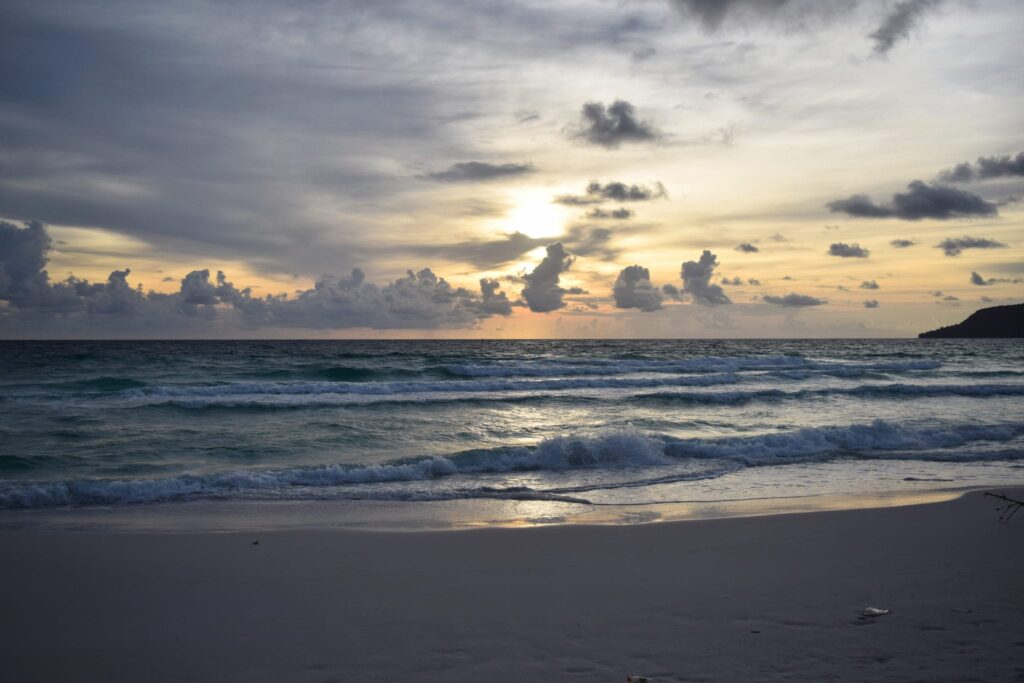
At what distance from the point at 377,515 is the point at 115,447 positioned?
8.88 m

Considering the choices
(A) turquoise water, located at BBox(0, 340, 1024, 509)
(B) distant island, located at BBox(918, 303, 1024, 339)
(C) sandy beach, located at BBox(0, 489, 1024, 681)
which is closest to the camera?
(C) sandy beach, located at BBox(0, 489, 1024, 681)

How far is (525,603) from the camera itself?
553 centimetres

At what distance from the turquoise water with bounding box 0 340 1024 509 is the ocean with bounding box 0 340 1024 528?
2.2 inches

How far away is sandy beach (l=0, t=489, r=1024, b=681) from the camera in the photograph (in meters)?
4.38

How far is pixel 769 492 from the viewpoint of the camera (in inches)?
414

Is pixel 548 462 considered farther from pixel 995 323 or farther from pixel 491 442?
pixel 995 323

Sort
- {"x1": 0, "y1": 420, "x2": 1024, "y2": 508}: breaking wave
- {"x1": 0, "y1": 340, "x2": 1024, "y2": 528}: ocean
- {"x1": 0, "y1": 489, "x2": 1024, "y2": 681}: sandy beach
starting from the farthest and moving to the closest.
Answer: {"x1": 0, "y1": 340, "x2": 1024, "y2": 528}: ocean → {"x1": 0, "y1": 420, "x2": 1024, "y2": 508}: breaking wave → {"x1": 0, "y1": 489, "x2": 1024, "y2": 681}: sandy beach

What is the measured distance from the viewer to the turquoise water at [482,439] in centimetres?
1101

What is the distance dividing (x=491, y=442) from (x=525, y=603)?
34.3 ft

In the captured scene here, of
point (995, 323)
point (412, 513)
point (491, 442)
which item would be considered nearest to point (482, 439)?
point (491, 442)

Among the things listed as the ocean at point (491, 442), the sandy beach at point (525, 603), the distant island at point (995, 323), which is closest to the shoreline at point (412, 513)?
the ocean at point (491, 442)

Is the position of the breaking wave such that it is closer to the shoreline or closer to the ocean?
the ocean

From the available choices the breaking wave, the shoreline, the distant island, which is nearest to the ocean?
the breaking wave

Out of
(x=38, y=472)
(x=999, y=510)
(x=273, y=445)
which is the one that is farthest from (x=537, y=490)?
(x=38, y=472)
